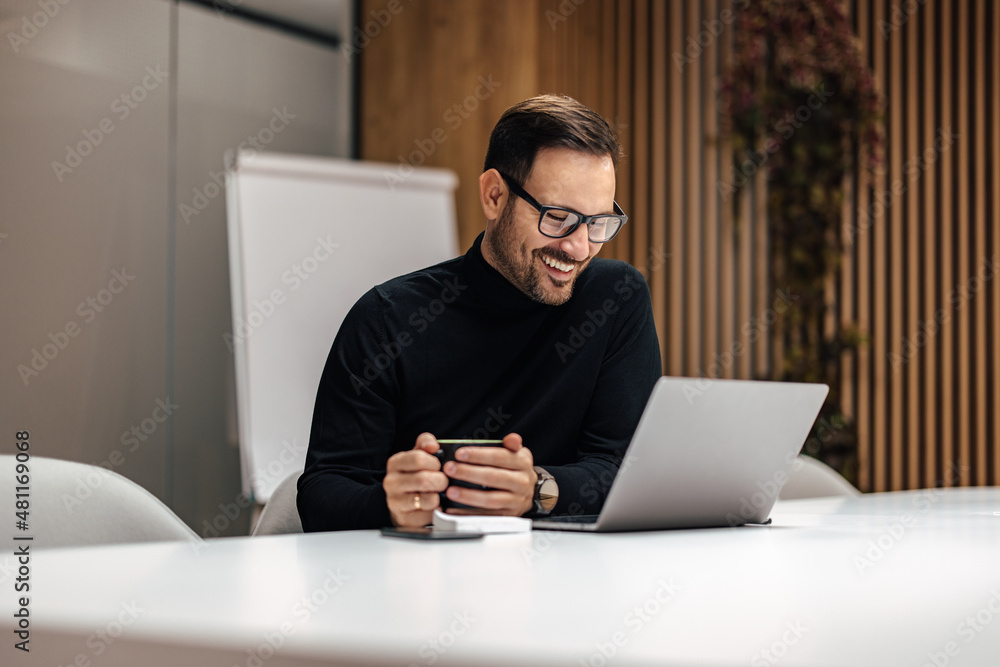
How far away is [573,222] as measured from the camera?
1.73 m

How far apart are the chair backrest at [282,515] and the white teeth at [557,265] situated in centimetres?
59

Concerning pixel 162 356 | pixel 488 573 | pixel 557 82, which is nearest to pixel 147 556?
pixel 488 573

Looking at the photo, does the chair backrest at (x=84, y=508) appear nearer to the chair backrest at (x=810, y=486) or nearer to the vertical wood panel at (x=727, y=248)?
the chair backrest at (x=810, y=486)

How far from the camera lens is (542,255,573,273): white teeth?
1.81 m

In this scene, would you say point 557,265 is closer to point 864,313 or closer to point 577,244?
point 577,244

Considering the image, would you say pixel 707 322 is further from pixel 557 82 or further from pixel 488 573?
pixel 488 573

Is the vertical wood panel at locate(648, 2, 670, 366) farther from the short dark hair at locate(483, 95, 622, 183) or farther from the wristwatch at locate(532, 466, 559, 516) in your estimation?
the wristwatch at locate(532, 466, 559, 516)

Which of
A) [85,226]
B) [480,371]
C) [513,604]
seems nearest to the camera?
[513,604]

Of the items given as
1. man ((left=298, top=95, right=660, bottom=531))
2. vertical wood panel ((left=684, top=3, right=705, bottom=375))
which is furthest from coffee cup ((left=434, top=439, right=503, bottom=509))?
vertical wood panel ((left=684, top=3, right=705, bottom=375))

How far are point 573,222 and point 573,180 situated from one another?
0.09 m

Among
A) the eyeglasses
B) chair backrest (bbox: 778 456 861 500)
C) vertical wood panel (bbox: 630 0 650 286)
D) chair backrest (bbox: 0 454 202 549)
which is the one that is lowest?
chair backrest (bbox: 778 456 861 500)

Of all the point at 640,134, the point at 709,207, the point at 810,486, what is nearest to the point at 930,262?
the point at 709,207

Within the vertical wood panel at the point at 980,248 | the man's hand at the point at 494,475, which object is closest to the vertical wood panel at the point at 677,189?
the vertical wood panel at the point at 980,248

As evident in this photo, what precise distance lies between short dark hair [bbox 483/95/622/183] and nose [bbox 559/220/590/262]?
0.15 metres
